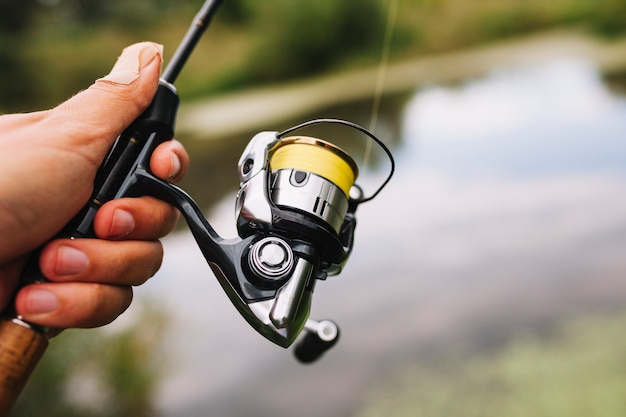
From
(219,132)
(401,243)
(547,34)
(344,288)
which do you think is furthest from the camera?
(547,34)

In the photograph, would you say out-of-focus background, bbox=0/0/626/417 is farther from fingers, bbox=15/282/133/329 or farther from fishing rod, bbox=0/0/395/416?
fingers, bbox=15/282/133/329

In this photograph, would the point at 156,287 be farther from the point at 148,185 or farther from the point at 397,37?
the point at 397,37

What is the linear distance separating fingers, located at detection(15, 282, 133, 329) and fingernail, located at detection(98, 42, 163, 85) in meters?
0.43

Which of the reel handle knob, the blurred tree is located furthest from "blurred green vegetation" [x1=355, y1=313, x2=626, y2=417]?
the blurred tree

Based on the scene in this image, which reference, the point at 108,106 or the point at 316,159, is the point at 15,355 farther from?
the point at 316,159

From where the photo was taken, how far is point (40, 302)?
1.02m

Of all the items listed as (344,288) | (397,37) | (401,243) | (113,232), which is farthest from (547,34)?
(113,232)

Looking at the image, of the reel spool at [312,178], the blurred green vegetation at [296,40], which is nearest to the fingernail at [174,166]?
the reel spool at [312,178]

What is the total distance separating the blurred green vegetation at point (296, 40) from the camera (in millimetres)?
5699

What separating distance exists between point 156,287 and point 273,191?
3.06 meters

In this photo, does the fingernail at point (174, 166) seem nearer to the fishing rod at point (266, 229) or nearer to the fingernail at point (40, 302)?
the fishing rod at point (266, 229)

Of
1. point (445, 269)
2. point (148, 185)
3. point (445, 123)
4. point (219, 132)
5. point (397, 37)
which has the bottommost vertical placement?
point (148, 185)

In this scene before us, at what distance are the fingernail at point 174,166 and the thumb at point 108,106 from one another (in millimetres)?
118

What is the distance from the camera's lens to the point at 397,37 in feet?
19.5
